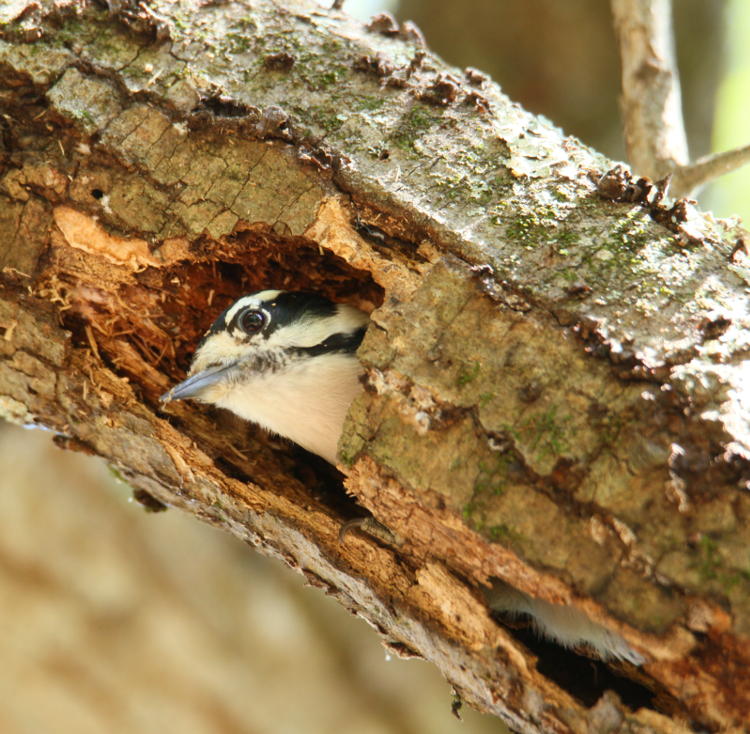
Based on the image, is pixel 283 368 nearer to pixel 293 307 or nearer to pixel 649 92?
pixel 293 307

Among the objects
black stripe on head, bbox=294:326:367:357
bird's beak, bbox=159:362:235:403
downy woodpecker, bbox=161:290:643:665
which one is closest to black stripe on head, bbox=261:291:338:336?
downy woodpecker, bbox=161:290:643:665

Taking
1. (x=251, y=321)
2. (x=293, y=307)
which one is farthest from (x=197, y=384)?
(x=293, y=307)

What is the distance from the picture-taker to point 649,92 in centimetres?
315

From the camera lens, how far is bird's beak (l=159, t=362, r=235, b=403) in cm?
266

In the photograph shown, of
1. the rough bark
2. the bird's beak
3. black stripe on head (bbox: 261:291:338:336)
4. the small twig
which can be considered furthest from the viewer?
black stripe on head (bbox: 261:291:338:336)

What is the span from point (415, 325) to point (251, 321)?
103 centimetres

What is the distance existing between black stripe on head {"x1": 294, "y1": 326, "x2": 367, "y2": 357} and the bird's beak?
1.00ft

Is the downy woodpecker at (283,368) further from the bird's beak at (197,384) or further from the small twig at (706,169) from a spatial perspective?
the small twig at (706,169)

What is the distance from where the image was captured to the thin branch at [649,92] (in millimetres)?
3088

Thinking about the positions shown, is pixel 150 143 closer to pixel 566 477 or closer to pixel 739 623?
pixel 566 477

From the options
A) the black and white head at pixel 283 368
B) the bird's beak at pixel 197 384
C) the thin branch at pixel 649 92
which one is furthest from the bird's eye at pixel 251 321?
the thin branch at pixel 649 92

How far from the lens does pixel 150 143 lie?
8.07 feet

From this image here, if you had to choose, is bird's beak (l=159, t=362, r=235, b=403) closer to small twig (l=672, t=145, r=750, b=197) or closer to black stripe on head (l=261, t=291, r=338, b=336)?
black stripe on head (l=261, t=291, r=338, b=336)

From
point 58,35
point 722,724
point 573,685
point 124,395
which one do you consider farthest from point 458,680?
point 58,35
